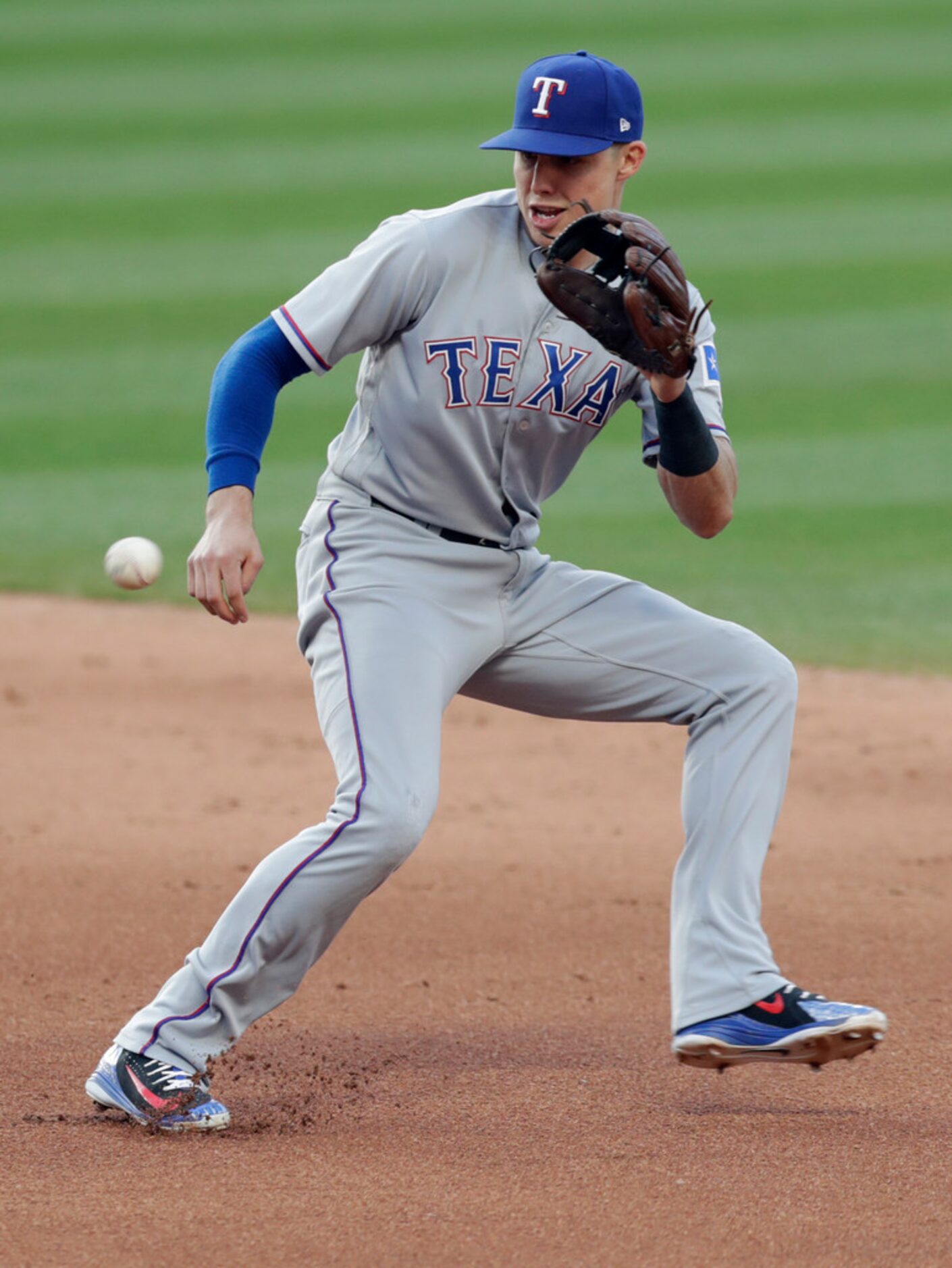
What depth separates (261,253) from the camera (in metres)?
13.7

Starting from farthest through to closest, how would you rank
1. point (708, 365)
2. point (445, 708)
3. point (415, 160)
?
point (415, 160)
point (708, 365)
point (445, 708)

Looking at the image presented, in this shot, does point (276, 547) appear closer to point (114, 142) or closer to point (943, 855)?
point (943, 855)

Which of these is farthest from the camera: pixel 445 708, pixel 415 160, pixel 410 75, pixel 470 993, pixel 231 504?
pixel 410 75

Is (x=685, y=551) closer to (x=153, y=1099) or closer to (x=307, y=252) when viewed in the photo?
(x=307, y=252)

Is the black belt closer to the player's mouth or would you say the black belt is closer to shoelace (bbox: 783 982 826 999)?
the player's mouth

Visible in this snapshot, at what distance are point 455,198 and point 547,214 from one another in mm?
11445

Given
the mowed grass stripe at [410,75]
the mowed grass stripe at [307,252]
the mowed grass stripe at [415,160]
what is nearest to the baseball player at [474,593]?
the mowed grass stripe at [307,252]

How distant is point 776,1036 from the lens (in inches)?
131

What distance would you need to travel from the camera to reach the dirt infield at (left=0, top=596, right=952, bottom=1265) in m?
2.93

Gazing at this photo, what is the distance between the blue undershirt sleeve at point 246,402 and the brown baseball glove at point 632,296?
532 mm

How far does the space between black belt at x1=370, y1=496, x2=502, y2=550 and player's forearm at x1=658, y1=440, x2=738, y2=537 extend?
0.38 m

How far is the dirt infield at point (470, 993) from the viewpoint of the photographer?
2.93m

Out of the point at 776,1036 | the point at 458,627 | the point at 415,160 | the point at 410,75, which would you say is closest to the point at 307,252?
the point at 415,160

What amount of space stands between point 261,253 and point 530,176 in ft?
34.7
